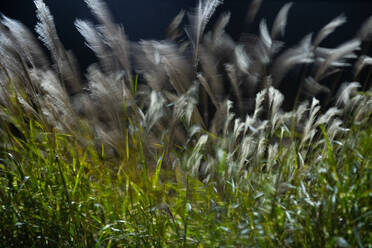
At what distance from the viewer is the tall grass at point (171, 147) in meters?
1.21

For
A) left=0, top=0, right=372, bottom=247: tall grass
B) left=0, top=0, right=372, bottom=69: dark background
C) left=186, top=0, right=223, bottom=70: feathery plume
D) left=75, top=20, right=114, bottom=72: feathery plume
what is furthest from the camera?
left=0, top=0, right=372, bottom=69: dark background

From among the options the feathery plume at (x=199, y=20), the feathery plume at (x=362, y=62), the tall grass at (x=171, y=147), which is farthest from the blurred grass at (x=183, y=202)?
the feathery plume at (x=199, y=20)

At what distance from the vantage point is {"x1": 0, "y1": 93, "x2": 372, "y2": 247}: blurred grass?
3.57 feet

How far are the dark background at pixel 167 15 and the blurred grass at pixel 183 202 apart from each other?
1.86 metres

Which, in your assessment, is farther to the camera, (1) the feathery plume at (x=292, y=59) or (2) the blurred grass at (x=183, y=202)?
(1) the feathery plume at (x=292, y=59)

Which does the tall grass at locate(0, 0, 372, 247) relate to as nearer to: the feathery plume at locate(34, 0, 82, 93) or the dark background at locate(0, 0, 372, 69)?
the feathery plume at locate(34, 0, 82, 93)

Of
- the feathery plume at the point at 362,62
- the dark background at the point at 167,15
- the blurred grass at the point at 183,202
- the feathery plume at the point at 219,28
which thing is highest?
the dark background at the point at 167,15

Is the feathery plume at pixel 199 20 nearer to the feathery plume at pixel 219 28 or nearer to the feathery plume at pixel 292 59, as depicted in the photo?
the feathery plume at pixel 219 28

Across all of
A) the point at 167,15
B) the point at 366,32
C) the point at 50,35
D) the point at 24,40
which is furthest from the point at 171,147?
the point at 167,15

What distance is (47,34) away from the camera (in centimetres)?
145

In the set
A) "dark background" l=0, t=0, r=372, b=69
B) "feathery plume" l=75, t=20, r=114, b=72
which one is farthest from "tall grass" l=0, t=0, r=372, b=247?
"dark background" l=0, t=0, r=372, b=69

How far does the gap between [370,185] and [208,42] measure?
0.82 m

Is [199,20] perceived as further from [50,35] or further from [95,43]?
[50,35]

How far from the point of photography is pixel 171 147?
144cm
